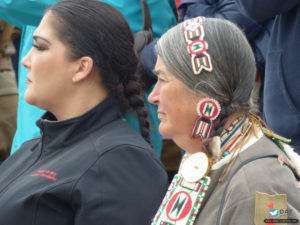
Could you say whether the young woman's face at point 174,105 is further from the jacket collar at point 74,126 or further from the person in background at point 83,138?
the jacket collar at point 74,126

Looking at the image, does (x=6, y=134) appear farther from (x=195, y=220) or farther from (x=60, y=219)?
(x=195, y=220)

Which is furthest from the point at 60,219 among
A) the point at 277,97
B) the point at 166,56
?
the point at 277,97

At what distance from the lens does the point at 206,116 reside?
1.73m

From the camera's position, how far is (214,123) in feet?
5.66

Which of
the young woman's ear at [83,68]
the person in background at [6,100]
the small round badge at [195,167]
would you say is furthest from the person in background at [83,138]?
the person in background at [6,100]

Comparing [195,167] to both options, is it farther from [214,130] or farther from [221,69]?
[221,69]

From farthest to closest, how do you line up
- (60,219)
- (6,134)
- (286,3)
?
(6,134) < (286,3) < (60,219)

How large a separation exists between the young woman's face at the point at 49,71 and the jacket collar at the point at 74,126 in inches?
4.5

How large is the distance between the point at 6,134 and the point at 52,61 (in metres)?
2.18

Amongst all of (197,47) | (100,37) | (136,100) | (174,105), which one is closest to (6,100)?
(136,100)

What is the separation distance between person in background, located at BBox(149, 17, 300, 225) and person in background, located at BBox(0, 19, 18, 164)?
9.26 feet

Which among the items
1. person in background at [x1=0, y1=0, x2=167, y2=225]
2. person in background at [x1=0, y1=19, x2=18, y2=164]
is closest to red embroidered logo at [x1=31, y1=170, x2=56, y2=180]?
person in background at [x1=0, y1=0, x2=167, y2=225]

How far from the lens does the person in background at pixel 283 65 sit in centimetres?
229

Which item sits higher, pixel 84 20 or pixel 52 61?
pixel 84 20
